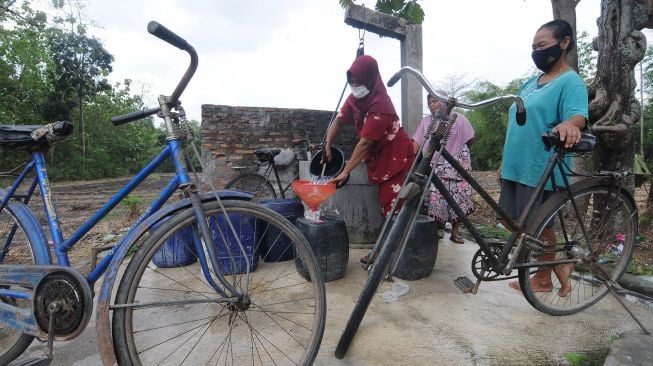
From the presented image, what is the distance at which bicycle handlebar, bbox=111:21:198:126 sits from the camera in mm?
1397

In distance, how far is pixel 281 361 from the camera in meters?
1.81

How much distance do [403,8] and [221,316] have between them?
17.3 ft

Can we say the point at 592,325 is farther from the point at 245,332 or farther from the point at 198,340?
the point at 198,340

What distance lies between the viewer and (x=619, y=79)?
3.38 meters

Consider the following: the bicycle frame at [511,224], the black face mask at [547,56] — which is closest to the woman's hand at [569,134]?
the bicycle frame at [511,224]

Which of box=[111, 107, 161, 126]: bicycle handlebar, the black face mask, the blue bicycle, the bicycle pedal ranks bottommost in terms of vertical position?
the bicycle pedal

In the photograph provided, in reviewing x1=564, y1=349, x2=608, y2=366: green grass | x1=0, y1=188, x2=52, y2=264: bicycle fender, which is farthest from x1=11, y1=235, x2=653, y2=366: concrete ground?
x1=0, y1=188, x2=52, y2=264: bicycle fender

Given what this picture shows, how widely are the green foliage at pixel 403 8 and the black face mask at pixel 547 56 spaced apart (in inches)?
118

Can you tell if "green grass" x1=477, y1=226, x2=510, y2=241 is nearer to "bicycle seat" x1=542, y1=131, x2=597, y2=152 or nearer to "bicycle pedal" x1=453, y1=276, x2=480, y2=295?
"bicycle pedal" x1=453, y1=276, x2=480, y2=295

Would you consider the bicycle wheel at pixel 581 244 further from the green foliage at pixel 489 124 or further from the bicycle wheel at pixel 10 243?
the green foliage at pixel 489 124

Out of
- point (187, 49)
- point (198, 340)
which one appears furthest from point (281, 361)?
point (187, 49)

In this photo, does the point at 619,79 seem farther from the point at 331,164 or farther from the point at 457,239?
the point at 331,164

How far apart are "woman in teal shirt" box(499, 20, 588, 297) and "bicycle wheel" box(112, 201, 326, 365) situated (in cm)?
159

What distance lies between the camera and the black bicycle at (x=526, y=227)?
1.77m
